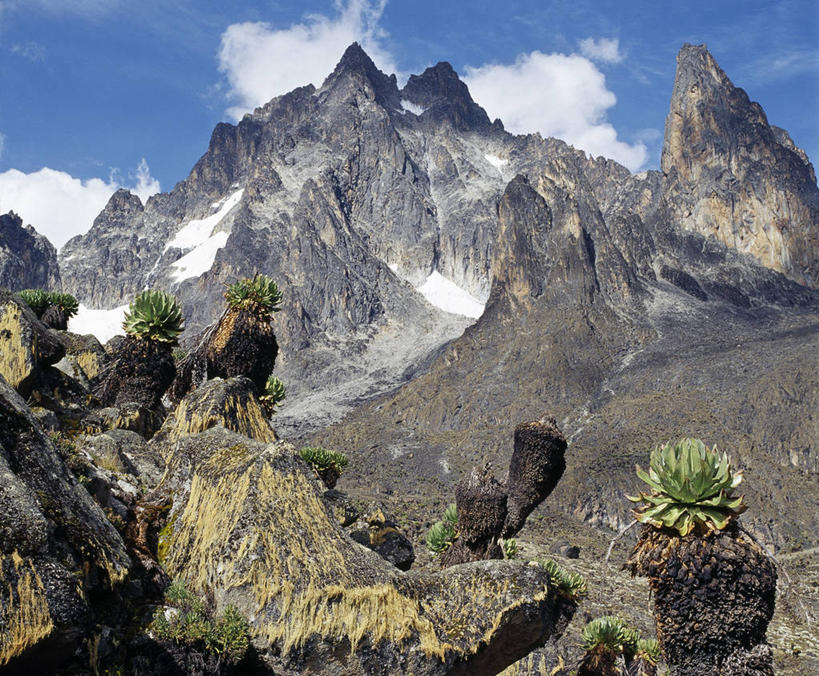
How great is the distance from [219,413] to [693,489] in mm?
A: 6662

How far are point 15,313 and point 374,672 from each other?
10.1 meters

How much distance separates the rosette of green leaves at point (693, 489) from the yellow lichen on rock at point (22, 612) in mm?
6442

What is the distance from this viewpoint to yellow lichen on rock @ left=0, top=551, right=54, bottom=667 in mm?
4625

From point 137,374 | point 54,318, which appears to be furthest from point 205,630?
point 54,318

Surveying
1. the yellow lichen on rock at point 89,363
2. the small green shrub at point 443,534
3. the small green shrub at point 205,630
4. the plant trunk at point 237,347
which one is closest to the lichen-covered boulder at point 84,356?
the yellow lichen on rock at point 89,363

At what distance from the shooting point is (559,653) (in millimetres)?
16906

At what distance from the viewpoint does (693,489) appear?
8.23 m

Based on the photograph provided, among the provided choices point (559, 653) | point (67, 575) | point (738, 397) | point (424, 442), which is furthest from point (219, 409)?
point (424, 442)

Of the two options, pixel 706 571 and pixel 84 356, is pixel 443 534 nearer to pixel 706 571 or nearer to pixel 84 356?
pixel 706 571

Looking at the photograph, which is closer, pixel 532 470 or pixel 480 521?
pixel 480 521

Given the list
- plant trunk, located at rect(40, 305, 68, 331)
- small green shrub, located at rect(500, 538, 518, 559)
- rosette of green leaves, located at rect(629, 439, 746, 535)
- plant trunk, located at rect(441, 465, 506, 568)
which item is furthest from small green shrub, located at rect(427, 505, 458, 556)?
plant trunk, located at rect(40, 305, 68, 331)

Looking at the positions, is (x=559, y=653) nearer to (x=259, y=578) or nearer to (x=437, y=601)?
(x=437, y=601)

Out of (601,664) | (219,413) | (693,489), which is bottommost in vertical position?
(601,664)

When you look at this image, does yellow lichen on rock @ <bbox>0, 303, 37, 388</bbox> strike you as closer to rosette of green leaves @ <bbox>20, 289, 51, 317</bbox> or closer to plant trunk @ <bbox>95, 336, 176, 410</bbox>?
plant trunk @ <bbox>95, 336, 176, 410</bbox>
